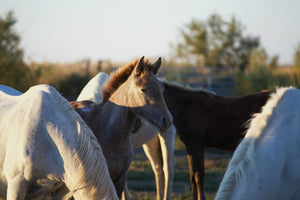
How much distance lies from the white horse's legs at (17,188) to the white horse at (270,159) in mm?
1567

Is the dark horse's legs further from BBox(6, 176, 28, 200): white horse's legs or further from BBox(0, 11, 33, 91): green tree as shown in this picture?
BBox(0, 11, 33, 91): green tree

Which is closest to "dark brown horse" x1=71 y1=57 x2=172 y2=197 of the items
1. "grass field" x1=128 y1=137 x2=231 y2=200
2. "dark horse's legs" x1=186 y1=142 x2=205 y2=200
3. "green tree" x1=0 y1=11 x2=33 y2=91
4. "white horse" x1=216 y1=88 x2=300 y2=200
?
"white horse" x1=216 y1=88 x2=300 y2=200

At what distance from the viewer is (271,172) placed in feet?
7.79

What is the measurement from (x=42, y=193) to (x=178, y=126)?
3177 millimetres

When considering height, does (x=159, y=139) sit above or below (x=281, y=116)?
below

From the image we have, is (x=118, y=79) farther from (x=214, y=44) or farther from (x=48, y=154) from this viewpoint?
(x=214, y=44)

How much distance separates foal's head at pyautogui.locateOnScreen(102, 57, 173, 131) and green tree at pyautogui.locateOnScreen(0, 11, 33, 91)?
5.54m

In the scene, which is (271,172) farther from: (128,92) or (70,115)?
(128,92)

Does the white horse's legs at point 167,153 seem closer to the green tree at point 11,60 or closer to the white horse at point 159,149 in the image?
the white horse at point 159,149

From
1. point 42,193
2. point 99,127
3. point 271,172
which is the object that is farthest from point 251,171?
point 99,127

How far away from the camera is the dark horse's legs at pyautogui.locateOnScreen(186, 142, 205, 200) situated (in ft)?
18.2

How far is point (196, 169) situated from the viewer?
566 centimetres

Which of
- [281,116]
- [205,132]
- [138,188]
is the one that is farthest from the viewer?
[138,188]

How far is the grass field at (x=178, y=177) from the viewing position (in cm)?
612
